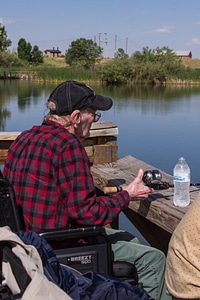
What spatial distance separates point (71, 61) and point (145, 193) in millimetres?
66127

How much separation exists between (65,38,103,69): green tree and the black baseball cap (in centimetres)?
6382

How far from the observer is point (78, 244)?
237 cm

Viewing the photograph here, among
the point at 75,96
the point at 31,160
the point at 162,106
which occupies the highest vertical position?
the point at 75,96

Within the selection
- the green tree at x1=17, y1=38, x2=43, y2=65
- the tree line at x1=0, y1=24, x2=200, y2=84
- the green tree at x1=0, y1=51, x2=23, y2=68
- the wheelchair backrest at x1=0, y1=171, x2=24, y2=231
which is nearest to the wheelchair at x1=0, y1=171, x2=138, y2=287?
the wheelchair backrest at x1=0, y1=171, x2=24, y2=231

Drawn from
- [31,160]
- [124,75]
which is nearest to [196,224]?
[31,160]

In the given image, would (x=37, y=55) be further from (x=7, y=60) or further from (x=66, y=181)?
(x=66, y=181)

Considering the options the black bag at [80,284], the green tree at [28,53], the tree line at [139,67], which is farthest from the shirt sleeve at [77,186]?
the green tree at [28,53]

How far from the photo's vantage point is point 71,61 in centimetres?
6762

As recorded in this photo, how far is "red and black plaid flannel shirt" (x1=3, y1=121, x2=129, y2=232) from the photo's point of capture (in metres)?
2.26

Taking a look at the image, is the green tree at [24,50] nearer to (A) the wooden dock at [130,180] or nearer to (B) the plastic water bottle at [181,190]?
(A) the wooden dock at [130,180]

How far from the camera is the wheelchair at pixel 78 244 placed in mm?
2248

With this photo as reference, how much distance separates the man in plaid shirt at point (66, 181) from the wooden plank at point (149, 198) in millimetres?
246

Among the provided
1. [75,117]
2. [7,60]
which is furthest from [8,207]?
[7,60]

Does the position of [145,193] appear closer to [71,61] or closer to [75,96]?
[75,96]
